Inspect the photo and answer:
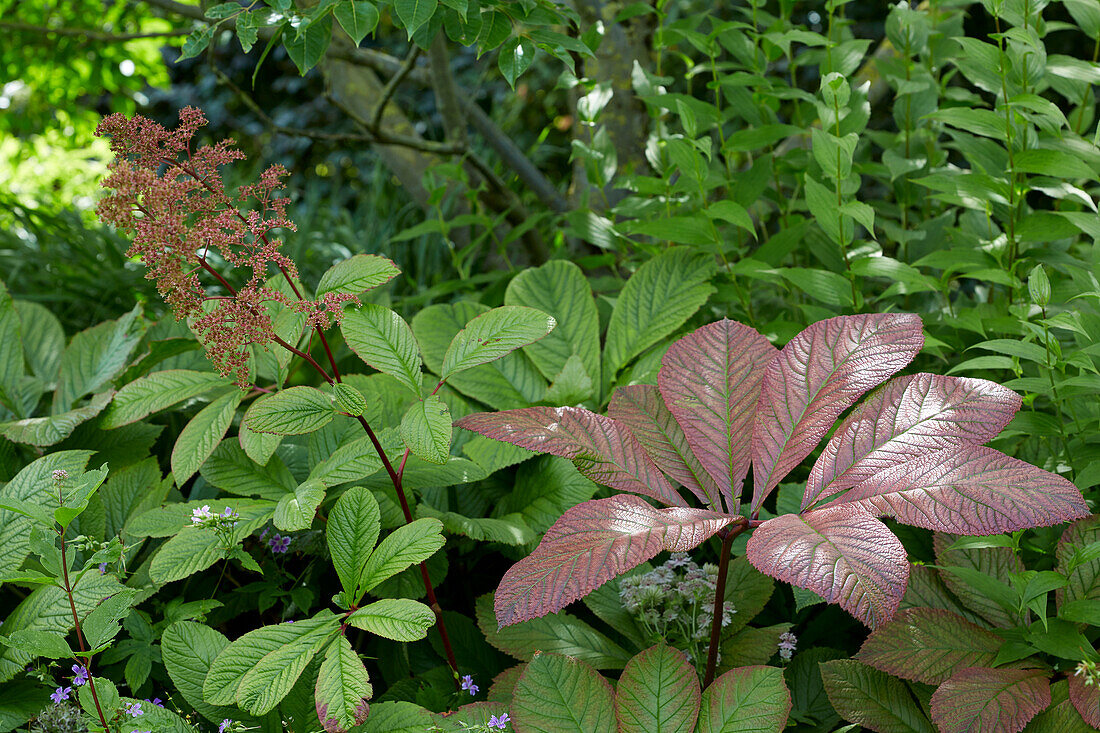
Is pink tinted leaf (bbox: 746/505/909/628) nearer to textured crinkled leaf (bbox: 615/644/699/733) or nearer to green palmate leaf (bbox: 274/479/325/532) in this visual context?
textured crinkled leaf (bbox: 615/644/699/733)

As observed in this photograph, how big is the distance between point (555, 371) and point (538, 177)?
1.01 m

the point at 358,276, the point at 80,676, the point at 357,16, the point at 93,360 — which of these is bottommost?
the point at 80,676

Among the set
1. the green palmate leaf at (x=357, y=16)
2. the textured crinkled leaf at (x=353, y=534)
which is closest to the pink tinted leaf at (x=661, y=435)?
the textured crinkled leaf at (x=353, y=534)

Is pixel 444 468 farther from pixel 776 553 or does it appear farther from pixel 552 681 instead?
pixel 776 553

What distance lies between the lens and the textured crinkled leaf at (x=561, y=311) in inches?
56.3

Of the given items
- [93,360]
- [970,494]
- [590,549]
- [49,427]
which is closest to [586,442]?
[590,549]

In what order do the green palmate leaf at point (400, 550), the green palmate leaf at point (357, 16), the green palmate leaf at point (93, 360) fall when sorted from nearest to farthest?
the green palmate leaf at point (400, 550) < the green palmate leaf at point (357, 16) < the green palmate leaf at point (93, 360)

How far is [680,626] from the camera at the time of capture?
3.58 ft

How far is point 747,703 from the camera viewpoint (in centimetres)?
87

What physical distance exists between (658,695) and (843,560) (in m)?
0.27

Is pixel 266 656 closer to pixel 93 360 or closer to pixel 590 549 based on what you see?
pixel 590 549

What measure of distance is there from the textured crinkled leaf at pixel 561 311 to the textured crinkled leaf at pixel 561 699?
0.59 metres

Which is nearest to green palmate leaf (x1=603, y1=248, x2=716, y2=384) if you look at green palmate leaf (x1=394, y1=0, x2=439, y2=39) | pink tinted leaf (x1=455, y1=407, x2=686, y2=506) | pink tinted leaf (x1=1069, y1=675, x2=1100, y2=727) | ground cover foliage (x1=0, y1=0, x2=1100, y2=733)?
ground cover foliage (x1=0, y1=0, x2=1100, y2=733)

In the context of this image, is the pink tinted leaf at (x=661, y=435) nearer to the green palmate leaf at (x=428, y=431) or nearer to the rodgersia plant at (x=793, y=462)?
the rodgersia plant at (x=793, y=462)
